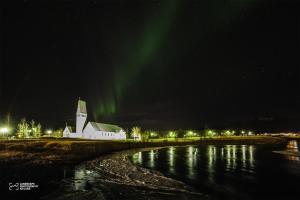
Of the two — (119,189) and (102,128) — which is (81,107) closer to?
(102,128)

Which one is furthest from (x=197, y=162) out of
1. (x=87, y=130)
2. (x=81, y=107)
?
(x=81, y=107)

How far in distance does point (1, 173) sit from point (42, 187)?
9.50 metres

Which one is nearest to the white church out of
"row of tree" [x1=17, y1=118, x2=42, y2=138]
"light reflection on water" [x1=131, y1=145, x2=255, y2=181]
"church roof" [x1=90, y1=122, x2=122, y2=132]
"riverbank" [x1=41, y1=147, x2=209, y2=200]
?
"church roof" [x1=90, y1=122, x2=122, y2=132]

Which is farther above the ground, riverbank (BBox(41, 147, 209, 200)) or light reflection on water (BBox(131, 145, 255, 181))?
riverbank (BBox(41, 147, 209, 200))

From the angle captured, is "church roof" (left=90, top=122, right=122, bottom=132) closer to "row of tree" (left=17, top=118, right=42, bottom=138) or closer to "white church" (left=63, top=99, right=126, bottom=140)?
"white church" (left=63, top=99, right=126, bottom=140)

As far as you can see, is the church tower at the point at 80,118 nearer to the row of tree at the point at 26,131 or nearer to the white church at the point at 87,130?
the white church at the point at 87,130

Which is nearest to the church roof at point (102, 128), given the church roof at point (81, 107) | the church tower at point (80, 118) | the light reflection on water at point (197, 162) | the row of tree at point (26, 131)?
the church tower at point (80, 118)

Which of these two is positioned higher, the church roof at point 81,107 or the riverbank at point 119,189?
the church roof at point 81,107

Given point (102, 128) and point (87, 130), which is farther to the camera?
point (102, 128)

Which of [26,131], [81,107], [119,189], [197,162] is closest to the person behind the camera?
[119,189]

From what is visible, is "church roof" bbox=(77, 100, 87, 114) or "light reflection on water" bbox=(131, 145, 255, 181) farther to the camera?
"church roof" bbox=(77, 100, 87, 114)

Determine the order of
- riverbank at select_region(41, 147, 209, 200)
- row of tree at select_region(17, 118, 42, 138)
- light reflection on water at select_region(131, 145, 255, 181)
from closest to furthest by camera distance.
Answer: riverbank at select_region(41, 147, 209, 200), light reflection on water at select_region(131, 145, 255, 181), row of tree at select_region(17, 118, 42, 138)

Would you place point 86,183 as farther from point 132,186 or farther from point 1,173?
point 1,173

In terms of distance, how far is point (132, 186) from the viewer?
19.2 m
